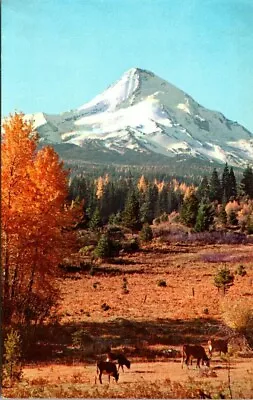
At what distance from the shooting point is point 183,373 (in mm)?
5352

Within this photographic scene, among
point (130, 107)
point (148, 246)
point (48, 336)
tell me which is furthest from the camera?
point (148, 246)

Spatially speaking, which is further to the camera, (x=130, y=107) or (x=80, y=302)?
(x=80, y=302)

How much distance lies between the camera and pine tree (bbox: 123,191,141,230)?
52.2 ft

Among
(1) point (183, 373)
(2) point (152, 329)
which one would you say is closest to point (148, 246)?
(2) point (152, 329)

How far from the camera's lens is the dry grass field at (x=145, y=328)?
5145mm

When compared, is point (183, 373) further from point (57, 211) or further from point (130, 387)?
point (57, 211)

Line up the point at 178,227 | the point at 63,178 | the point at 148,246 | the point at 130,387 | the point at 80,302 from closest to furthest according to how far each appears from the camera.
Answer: the point at 130,387
the point at 63,178
the point at 80,302
the point at 148,246
the point at 178,227

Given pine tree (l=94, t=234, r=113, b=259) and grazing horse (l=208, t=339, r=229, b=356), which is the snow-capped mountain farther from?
grazing horse (l=208, t=339, r=229, b=356)

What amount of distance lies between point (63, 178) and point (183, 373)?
328 centimetres

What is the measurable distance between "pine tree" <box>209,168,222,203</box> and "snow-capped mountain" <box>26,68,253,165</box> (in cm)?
1418

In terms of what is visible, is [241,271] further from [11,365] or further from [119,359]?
[11,365]

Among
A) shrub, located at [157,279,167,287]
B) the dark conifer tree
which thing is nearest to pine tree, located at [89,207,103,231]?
shrub, located at [157,279,167,287]

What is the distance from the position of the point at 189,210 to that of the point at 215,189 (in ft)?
5.63

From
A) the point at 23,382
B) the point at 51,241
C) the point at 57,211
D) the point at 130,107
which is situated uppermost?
the point at 130,107
